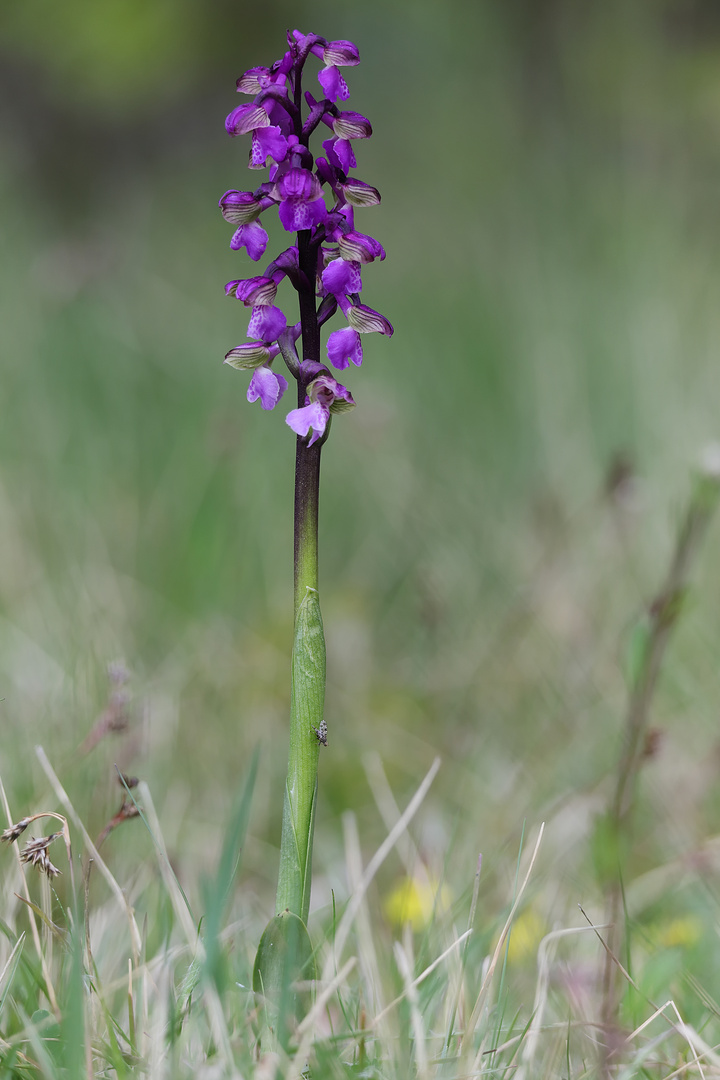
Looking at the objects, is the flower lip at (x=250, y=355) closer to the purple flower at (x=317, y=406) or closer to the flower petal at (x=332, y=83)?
the purple flower at (x=317, y=406)

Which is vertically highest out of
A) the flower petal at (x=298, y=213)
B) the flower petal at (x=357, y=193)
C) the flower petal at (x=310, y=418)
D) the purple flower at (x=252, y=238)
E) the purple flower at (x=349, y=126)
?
the purple flower at (x=349, y=126)

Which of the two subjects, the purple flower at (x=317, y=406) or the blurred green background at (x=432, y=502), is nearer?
the purple flower at (x=317, y=406)

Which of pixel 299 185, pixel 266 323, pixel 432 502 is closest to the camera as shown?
pixel 299 185

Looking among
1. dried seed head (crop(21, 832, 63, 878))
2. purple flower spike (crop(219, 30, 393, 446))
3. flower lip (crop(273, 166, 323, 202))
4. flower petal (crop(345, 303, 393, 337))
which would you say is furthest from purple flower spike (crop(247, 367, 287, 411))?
dried seed head (crop(21, 832, 63, 878))

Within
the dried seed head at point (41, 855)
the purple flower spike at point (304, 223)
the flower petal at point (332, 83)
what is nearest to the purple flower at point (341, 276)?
the purple flower spike at point (304, 223)

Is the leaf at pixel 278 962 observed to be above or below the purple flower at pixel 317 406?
below

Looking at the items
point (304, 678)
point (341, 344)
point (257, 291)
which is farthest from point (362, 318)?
point (304, 678)

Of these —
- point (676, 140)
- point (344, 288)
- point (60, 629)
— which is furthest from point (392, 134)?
point (344, 288)

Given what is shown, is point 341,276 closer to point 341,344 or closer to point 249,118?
point 341,344

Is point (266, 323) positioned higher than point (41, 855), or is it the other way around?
point (266, 323)
